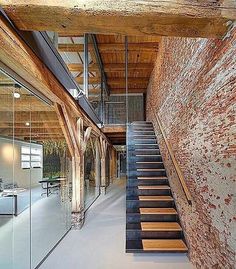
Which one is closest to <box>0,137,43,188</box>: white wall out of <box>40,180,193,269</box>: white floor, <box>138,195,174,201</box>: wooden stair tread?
<box>40,180,193,269</box>: white floor

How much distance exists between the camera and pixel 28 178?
10.6 ft

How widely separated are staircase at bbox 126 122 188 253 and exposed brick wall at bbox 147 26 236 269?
316 millimetres

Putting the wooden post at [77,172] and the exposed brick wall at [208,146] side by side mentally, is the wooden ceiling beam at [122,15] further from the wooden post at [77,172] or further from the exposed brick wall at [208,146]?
the wooden post at [77,172]

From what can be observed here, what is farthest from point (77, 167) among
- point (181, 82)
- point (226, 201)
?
point (226, 201)

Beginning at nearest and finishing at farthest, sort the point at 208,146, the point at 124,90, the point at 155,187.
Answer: the point at 208,146 → the point at 155,187 → the point at 124,90

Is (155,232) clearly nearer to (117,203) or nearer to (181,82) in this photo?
(181,82)

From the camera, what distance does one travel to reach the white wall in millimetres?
2635

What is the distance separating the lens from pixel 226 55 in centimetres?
228

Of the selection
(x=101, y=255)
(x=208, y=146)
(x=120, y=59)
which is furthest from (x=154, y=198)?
(x=120, y=59)

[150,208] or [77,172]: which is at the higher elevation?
[77,172]

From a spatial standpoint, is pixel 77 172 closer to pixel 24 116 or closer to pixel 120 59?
pixel 24 116

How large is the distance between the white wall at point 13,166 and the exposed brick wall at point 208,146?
7.41 ft

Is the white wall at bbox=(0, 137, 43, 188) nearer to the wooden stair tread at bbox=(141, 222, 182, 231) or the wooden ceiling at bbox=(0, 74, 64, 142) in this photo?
the wooden ceiling at bbox=(0, 74, 64, 142)

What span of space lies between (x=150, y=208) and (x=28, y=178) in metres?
2.44
